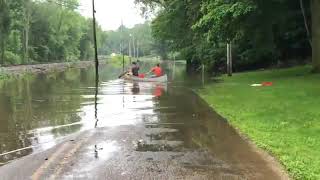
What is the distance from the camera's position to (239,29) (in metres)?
31.9

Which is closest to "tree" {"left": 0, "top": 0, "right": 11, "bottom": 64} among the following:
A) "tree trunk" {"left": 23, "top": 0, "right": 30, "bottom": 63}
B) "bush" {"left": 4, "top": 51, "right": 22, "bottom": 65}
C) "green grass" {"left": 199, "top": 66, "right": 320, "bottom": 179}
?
"bush" {"left": 4, "top": 51, "right": 22, "bottom": 65}

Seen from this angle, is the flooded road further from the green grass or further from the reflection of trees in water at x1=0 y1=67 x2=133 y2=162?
the green grass

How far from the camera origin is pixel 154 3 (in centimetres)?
5988

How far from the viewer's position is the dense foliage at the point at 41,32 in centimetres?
7738

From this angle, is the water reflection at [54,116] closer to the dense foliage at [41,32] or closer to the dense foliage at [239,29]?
the dense foliage at [239,29]

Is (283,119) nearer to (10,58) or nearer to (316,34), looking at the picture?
(316,34)

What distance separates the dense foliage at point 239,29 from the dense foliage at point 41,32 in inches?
967

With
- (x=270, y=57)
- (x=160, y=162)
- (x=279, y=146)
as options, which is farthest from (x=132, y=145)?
(x=270, y=57)

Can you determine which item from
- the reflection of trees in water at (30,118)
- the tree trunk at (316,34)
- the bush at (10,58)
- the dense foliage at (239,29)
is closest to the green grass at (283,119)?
the reflection of trees in water at (30,118)

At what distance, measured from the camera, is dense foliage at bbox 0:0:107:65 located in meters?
77.4

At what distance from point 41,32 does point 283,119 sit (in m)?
92.4

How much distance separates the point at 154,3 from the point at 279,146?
5034cm

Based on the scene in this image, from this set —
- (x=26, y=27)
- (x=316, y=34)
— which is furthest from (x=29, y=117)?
(x=26, y=27)

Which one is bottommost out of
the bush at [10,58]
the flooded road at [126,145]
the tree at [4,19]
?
the flooded road at [126,145]
